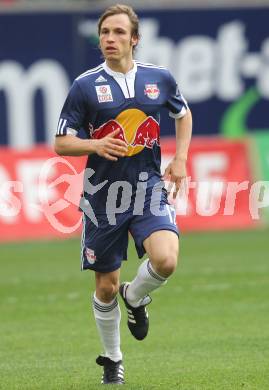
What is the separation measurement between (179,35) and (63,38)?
235 cm

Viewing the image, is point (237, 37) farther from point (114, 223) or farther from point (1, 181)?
point (114, 223)

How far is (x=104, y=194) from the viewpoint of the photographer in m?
8.39

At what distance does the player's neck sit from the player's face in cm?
6

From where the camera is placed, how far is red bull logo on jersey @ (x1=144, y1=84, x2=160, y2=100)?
331 inches

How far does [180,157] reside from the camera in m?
8.47

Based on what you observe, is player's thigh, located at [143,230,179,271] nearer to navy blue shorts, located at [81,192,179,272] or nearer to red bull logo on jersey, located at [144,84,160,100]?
navy blue shorts, located at [81,192,179,272]

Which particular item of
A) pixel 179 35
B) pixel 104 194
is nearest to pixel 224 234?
pixel 179 35

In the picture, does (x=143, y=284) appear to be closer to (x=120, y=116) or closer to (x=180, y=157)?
(x=180, y=157)

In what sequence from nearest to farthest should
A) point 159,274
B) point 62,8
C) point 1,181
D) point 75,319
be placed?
1. point 159,274
2. point 75,319
3. point 1,181
4. point 62,8

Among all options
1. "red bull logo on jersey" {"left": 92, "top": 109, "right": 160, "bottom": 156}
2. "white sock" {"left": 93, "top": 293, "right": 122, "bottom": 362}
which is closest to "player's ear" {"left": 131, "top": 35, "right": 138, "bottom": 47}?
"red bull logo on jersey" {"left": 92, "top": 109, "right": 160, "bottom": 156}

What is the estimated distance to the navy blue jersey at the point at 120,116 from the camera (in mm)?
8219

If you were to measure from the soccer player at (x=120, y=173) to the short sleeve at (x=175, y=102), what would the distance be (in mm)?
16

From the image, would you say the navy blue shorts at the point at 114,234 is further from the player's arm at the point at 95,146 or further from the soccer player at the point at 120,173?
the player's arm at the point at 95,146

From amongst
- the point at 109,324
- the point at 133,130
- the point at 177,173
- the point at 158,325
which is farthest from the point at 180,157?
the point at 158,325
